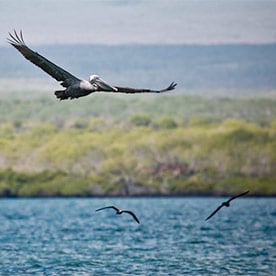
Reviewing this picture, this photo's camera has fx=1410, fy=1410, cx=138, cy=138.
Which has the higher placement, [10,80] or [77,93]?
[10,80]

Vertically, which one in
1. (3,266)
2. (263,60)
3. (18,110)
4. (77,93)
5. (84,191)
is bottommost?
(3,266)

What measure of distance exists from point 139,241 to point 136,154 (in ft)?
233

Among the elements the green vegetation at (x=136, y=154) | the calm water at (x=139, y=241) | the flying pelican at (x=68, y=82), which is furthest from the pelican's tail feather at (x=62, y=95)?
the green vegetation at (x=136, y=154)

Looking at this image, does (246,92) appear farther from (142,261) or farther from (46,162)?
(142,261)

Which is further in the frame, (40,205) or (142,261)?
(40,205)

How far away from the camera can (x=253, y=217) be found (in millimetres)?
83938

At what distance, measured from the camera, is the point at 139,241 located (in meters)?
61.5

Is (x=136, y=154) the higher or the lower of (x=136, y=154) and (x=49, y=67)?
the higher

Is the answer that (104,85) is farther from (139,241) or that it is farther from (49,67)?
(139,241)

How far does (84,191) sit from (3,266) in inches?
3061

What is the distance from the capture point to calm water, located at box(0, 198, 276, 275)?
47281mm

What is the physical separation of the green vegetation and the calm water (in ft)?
78.3

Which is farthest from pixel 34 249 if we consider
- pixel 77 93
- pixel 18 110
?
pixel 18 110

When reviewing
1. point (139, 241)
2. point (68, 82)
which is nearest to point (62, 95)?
point (68, 82)
